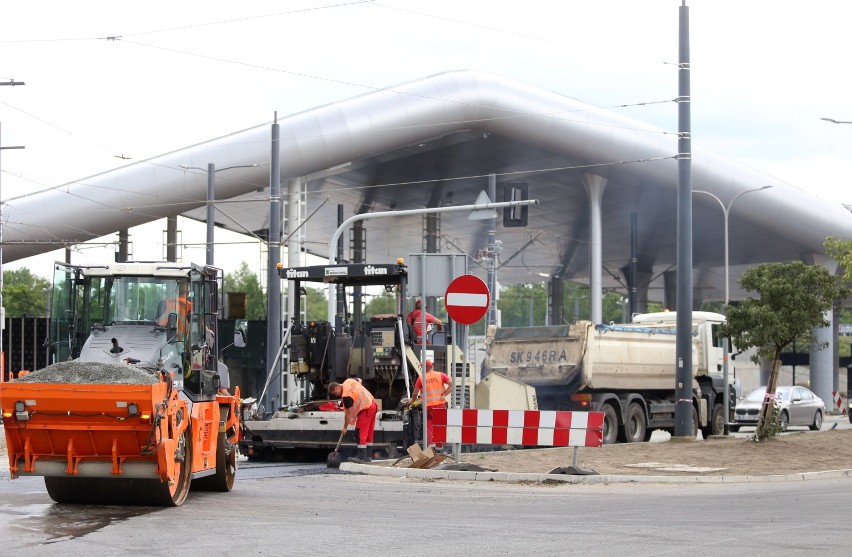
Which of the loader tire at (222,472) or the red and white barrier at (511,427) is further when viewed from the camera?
the red and white barrier at (511,427)

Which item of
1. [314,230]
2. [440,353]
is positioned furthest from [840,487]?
[314,230]

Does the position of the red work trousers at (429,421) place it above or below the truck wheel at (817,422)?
above

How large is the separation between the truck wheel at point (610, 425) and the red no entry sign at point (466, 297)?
938cm

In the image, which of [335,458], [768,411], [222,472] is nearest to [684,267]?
[768,411]

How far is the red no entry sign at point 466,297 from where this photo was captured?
17.5 m

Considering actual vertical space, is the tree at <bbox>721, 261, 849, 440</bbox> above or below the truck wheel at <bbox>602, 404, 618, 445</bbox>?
above

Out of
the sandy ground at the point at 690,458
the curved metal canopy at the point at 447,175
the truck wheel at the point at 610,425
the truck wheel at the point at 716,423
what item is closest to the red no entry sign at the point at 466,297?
the sandy ground at the point at 690,458

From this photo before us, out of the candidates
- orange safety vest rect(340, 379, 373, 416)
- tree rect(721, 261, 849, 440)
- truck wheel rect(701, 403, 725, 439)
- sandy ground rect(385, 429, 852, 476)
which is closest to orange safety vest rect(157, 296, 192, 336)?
orange safety vest rect(340, 379, 373, 416)

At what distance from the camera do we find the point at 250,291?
282ft

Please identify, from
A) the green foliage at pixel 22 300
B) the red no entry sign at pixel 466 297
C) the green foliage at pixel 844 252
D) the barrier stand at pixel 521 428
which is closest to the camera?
the barrier stand at pixel 521 428

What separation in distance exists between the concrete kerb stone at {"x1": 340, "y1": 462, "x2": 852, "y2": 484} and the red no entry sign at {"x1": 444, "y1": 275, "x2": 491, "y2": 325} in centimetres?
207

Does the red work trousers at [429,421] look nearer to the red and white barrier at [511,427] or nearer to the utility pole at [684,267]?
the red and white barrier at [511,427]

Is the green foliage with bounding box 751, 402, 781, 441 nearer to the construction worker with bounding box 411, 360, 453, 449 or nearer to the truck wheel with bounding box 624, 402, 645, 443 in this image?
the truck wheel with bounding box 624, 402, 645, 443

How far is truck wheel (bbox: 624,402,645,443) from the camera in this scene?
26.8m
